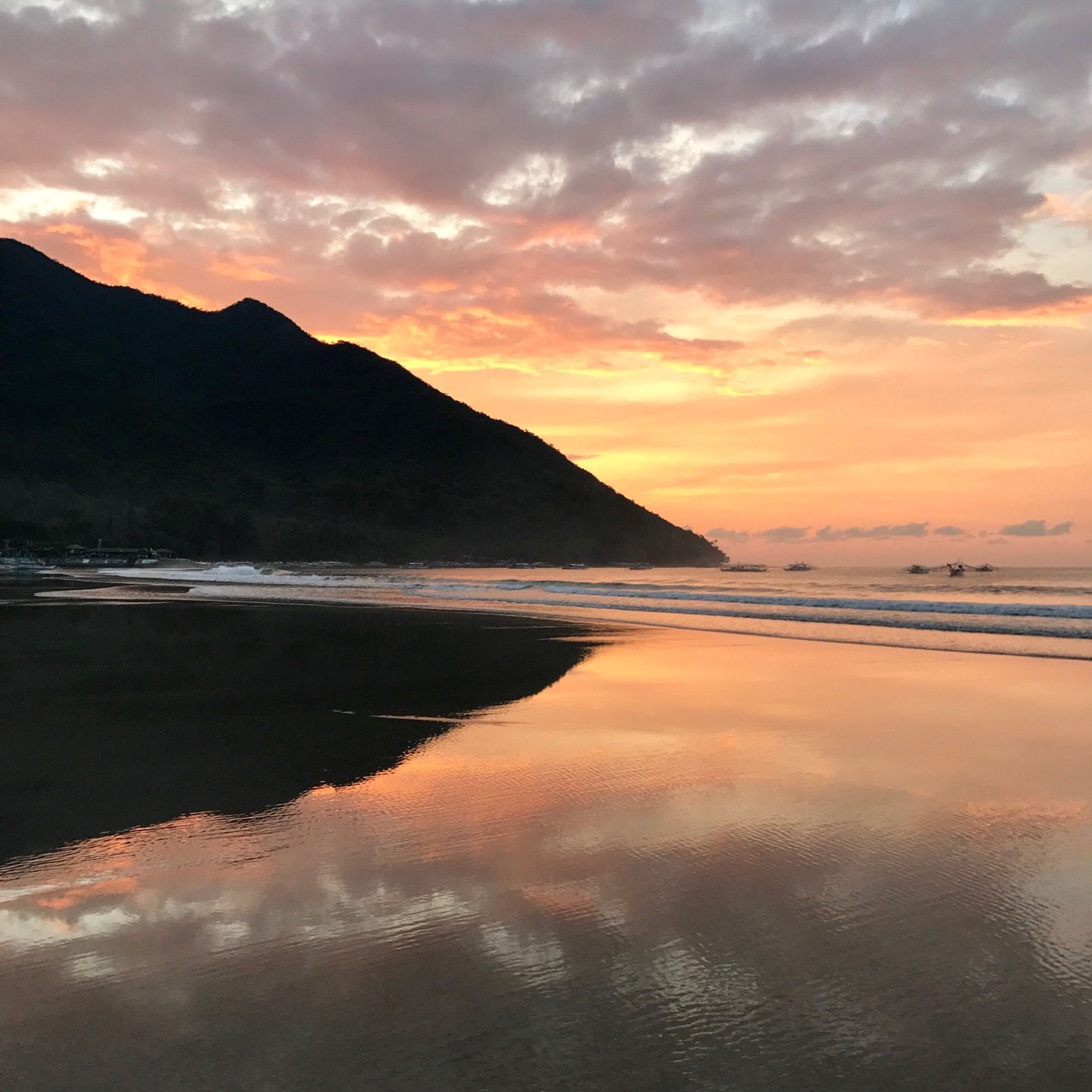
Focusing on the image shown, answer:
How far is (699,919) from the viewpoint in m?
4.60

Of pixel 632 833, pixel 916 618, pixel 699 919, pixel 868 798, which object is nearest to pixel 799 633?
pixel 916 618

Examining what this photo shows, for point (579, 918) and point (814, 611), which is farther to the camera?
point (814, 611)

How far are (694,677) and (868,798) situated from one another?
7429 millimetres

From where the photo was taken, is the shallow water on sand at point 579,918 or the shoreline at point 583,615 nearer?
the shallow water on sand at point 579,918

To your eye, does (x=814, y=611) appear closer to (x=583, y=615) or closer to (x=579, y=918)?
(x=583, y=615)

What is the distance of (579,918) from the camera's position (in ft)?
15.1

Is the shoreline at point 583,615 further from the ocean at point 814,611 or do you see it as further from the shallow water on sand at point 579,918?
the shallow water on sand at point 579,918

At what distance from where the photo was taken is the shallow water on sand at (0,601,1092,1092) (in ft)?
10.8

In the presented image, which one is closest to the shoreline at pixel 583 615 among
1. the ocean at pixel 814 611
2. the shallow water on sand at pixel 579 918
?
the ocean at pixel 814 611

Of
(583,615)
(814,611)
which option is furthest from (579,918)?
(814,611)

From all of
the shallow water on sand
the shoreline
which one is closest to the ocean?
the shoreline

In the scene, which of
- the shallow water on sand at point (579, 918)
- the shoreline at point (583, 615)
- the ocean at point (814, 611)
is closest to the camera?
the shallow water on sand at point (579, 918)

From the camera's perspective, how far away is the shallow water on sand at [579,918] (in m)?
3.29

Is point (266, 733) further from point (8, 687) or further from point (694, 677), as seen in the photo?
point (694, 677)
